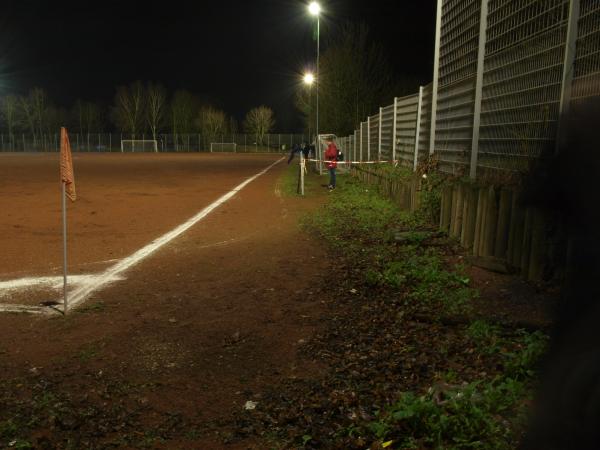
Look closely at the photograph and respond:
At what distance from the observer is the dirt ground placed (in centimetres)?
325

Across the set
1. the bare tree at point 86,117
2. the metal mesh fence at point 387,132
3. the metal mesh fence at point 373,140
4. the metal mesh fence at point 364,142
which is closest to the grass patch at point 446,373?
the metal mesh fence at point 387,132

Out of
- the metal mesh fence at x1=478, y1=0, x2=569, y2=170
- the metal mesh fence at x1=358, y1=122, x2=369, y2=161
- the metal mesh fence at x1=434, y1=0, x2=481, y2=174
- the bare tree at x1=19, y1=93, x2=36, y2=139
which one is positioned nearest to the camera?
the metal mesh fence at x1=478, y1=0, x2=569, y2=170

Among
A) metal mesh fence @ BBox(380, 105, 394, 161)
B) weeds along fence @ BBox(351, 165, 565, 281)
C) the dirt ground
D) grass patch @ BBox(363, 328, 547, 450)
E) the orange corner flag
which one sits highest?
metal mesh fence @ BBox(380, 105, 394, 161)

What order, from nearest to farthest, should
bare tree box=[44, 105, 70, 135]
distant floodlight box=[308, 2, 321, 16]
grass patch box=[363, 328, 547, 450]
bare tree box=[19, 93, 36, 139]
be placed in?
grass patch box=[363, 328, 547, 450] < distant floodlight box=[308, 2, 321, 16] < bare tree box=[19, 93, 36, 139] < bare tree box=[44, 105, 70, 135]

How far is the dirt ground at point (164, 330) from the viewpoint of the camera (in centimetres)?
325

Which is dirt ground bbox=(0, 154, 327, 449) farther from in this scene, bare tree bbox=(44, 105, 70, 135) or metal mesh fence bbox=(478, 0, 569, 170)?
bare tree bbox=(44, 105, 70, 135)

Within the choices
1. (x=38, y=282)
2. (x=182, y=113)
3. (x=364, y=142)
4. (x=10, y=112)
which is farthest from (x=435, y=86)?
(x=10, y=112)

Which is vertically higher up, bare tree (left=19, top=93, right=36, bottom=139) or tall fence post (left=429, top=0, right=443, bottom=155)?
bare tree (left=19, top=93, right=36, bottom=139)

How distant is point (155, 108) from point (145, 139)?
5430 mm

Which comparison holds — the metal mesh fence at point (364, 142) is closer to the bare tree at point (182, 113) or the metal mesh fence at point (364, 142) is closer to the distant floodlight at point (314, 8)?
the distant floodlight at point (314, 8)

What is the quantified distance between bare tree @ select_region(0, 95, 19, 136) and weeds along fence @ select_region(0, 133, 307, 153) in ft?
5.23

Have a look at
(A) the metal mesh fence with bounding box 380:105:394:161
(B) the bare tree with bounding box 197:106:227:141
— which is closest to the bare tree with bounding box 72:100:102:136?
(B) the bare tree with bounding box 197:106:227:141

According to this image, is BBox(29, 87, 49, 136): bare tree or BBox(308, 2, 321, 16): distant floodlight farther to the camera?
BBox(29, 87, 49, 136): bare tree

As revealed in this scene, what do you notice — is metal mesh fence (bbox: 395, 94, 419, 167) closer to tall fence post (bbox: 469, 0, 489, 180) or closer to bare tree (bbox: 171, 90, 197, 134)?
tall fence post (bbox: 469, 0, 489, 180)
